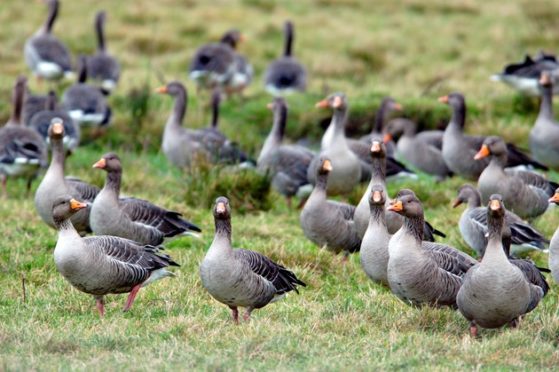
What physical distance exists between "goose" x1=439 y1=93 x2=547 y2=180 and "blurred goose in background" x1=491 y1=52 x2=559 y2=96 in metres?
2.73

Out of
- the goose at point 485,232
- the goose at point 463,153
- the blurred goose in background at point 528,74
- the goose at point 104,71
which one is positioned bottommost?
the goose at point 104,71

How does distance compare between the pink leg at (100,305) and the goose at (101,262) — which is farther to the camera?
the pink leg at (100,305)

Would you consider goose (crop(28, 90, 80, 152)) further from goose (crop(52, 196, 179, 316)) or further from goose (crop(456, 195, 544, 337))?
goose (crop(456, 195, 544, 337))

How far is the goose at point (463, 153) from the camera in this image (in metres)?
13.7

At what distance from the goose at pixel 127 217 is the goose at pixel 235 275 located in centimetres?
198

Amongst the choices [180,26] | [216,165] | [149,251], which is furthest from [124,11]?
[149,251]

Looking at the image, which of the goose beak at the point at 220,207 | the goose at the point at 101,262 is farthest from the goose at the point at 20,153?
the goose beak at the point at 220,207

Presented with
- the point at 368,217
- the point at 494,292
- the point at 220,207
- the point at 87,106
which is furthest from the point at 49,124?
the point at 494,292

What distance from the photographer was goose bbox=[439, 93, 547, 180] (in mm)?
13680

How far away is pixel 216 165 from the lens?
1258 centimetres

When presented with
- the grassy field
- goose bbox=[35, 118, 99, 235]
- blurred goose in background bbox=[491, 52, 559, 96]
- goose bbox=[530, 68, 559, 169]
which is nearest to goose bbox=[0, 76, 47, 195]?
the grassy field

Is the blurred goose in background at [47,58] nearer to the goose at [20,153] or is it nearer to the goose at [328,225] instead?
the goose at [20,153]

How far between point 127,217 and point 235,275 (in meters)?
2.45

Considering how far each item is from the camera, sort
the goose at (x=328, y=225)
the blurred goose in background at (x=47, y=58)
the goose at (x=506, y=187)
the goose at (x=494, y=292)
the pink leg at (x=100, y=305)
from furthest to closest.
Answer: the blurred goose in background at (x=47, y=58), the goose at (x=506, y=187), the goose at (x=328, y=225), the pink leg at (x=100, y=305), the goose at (x=494, y=292)
